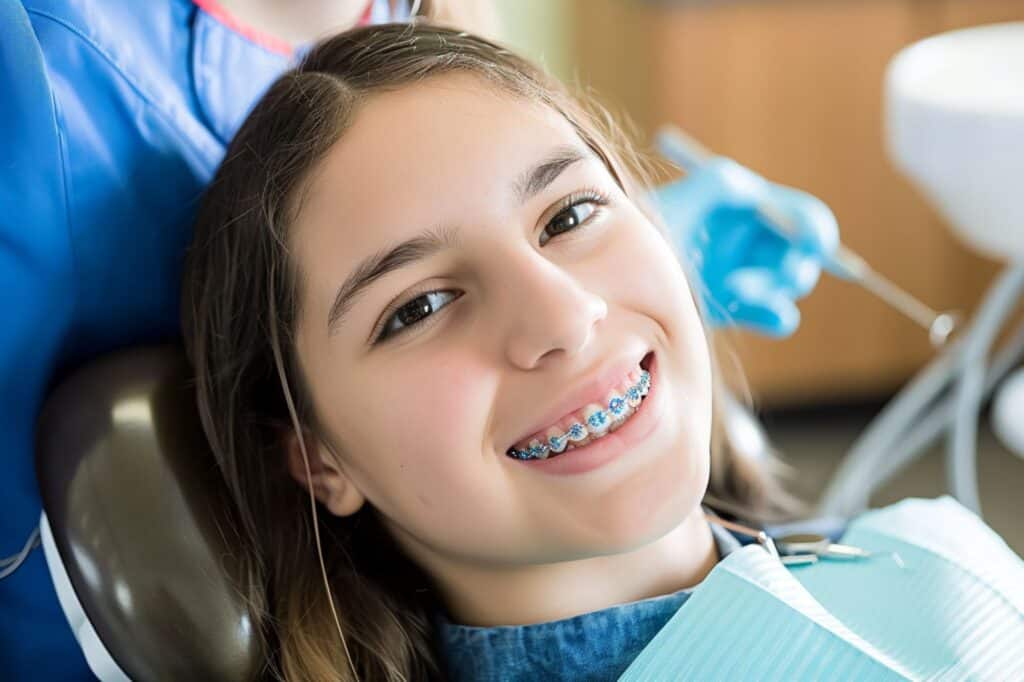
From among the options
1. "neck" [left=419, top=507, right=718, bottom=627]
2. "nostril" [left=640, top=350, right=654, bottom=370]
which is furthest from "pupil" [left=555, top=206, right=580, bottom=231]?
"neck" [left=419, top=507, right=718, bottom=627]

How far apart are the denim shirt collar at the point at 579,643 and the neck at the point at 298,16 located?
0.54 m

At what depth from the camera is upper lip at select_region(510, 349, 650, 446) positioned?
0.90 m

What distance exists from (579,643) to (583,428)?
7.0 inches

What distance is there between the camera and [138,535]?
93 cm

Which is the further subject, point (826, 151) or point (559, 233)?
point (826, 151)

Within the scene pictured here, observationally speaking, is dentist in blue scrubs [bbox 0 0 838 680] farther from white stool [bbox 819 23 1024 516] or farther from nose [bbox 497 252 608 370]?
white stool [bbox 819 23 1024 516]

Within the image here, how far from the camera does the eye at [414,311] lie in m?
0.93

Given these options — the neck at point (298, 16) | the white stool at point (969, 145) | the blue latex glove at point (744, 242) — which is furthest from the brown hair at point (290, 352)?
the white stool at point (969, 145)

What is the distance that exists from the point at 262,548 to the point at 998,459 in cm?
193

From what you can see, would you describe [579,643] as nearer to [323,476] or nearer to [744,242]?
[323,476]

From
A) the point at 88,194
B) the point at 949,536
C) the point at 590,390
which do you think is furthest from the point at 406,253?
the point at 949,536

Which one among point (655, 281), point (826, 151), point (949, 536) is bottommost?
point (826, 151)

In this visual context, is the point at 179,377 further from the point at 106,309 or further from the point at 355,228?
the point at 355,228

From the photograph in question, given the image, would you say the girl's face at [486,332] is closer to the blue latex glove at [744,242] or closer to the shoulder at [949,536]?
the shoulder at [949,536]
